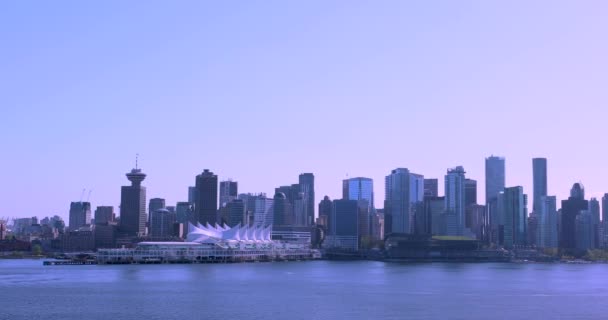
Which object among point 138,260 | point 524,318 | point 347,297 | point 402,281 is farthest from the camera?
point 138,260

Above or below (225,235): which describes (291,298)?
below

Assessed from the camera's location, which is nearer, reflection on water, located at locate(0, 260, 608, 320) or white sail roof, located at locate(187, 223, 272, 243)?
reflection on water, located at locate(0, 260, 608, 320)

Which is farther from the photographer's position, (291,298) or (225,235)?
(225,235)

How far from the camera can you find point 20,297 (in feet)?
222

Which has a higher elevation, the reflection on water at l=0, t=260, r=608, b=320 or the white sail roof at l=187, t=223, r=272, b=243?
the white sail roof at l=187, t=223, r=272, b=243

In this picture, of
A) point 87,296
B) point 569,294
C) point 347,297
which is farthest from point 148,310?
point 569,294

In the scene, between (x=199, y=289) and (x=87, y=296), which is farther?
(x=199, y=289)

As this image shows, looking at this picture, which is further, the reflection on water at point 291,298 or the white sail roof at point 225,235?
the white sail roof at point 225,235

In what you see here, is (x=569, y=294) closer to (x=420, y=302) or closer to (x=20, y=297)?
(x=420, y=302)

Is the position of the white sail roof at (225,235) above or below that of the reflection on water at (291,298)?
above

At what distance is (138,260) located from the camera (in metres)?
146

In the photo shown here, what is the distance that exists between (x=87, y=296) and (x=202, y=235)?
324ft

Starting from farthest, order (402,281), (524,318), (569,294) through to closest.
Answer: (402,281)
(569,294)
(524,318)

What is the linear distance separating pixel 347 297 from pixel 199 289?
1493 cm
